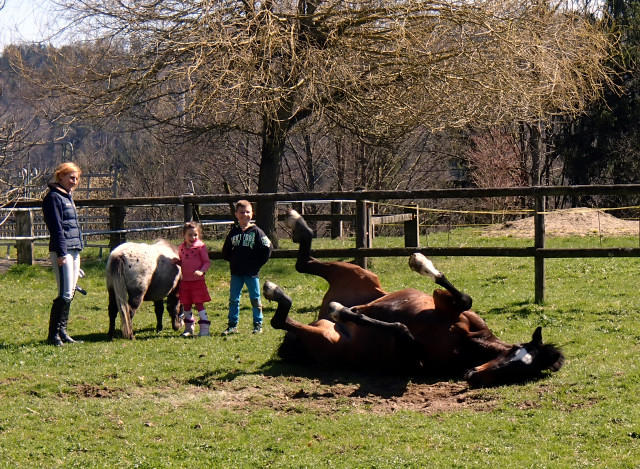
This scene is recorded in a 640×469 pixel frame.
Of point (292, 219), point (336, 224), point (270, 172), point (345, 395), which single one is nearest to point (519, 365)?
point (345, 395)

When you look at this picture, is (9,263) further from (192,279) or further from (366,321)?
(366,321)

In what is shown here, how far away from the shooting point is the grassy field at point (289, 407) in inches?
175

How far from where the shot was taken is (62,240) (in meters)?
7.66

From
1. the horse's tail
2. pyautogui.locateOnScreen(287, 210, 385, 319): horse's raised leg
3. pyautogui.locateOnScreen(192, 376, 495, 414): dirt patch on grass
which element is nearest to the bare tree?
the horse's tail

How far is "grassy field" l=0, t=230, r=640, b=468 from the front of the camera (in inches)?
175

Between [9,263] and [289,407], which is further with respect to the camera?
[9,263]

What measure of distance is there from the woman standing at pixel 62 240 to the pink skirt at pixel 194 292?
1167 mm

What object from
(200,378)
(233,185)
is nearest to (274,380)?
(200,378)

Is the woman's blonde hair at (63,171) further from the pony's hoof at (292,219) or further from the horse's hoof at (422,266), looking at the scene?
the horse's hoof at (422,266)

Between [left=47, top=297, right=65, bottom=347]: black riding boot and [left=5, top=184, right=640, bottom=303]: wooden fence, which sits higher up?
[left=5, top=184, right=640, bottom=303]: wooden fence

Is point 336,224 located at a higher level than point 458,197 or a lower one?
lower

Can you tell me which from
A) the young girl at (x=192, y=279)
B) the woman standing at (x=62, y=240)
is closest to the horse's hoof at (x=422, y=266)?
the young girl at (x=192, y=279)

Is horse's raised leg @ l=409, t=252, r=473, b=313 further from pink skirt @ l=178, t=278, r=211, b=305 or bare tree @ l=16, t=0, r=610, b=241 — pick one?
bare tree @ l=16, t=0, r=610, b=241

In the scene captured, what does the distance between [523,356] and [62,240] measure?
4.68 m
